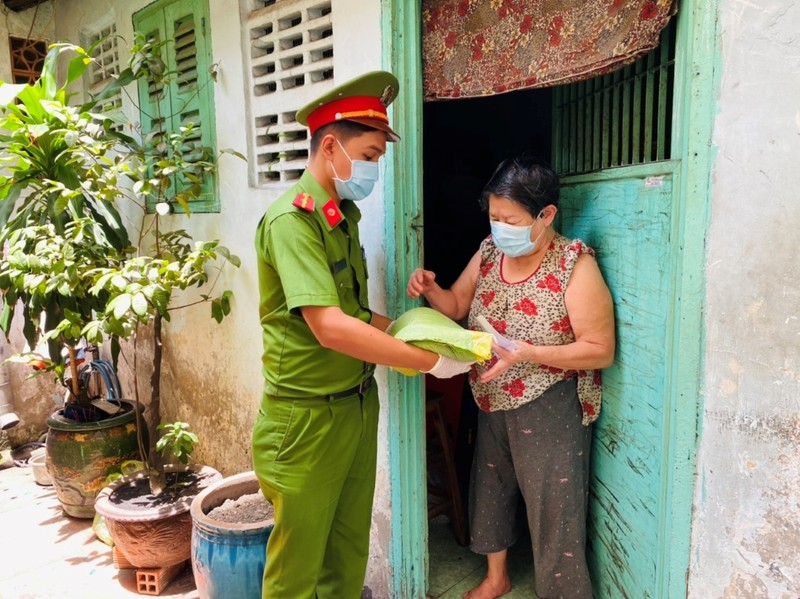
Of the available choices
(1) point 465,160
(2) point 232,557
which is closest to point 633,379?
(2) point 232,557

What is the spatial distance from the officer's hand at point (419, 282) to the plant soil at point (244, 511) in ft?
3.88

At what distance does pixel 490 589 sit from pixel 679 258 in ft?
5.46

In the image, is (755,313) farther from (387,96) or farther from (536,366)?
(387,96)

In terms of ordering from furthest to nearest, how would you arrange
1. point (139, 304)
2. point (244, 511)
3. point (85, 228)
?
point (85, 228), point (244, 511), point (139, 304)

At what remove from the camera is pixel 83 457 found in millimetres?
3621

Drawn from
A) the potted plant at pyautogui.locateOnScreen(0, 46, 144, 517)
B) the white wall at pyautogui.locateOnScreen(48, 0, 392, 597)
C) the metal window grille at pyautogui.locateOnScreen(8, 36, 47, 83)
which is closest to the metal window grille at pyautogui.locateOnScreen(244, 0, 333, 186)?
the white wall at pyautogui.locateOnScreen(48, 0, 392, 597)

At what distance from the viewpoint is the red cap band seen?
1.97 meters

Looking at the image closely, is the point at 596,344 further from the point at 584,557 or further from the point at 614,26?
the point at 614,26

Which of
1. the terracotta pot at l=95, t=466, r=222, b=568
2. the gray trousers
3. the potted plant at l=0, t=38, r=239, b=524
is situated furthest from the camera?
the terracotta pot at l=95, t=466, r=222, b=568

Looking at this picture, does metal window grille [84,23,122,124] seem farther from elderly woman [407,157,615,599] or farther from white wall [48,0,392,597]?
elderly woman [407,157,615,599]

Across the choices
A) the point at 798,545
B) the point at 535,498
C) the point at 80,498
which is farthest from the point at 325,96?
the point at 80,498

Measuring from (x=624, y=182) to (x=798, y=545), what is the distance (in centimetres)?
123

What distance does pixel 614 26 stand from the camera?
1.97 m

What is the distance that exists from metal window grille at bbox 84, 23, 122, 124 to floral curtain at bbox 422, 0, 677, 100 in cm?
259
